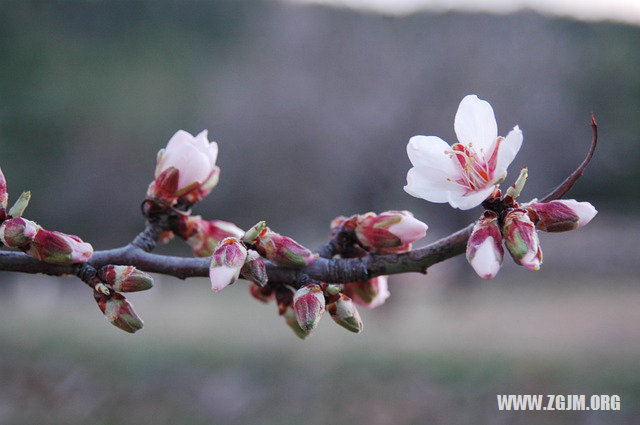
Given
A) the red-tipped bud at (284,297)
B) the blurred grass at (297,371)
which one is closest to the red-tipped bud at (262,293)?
the red-tipped bud at (284,297)

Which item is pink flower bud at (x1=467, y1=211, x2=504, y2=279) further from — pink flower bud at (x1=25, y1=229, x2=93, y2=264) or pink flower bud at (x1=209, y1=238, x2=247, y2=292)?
pink flower bud at (x1=25, y1=229, x2=93, y2=264)

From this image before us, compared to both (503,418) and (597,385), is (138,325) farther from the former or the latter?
(597,385)

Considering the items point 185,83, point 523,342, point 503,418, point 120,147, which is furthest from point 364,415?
point 185,83

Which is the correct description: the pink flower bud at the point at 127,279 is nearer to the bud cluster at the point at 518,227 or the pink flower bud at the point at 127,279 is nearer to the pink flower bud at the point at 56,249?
the pink flower bud at the point at 56,249

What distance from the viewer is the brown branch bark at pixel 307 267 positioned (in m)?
0.62

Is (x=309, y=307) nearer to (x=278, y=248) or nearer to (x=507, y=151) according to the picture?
(x=278, y=248)

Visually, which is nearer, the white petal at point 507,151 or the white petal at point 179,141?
the white petal at point 507,151

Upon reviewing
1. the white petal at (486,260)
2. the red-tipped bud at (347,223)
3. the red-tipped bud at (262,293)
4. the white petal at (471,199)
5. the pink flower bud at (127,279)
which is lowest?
the pink flower bud at (127,279)

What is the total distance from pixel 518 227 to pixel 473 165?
0.36ft

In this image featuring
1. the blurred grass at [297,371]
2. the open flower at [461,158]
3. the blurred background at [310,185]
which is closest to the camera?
the open flower at [461,158]

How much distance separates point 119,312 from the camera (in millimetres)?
638

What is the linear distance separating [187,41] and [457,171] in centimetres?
1324

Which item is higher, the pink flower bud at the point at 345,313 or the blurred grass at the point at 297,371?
the blurred grass at the point at 297,371

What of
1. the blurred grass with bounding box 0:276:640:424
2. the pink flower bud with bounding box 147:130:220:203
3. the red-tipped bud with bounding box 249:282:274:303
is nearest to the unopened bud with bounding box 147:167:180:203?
the pink flower bud with bounding box 147:130:220:203
